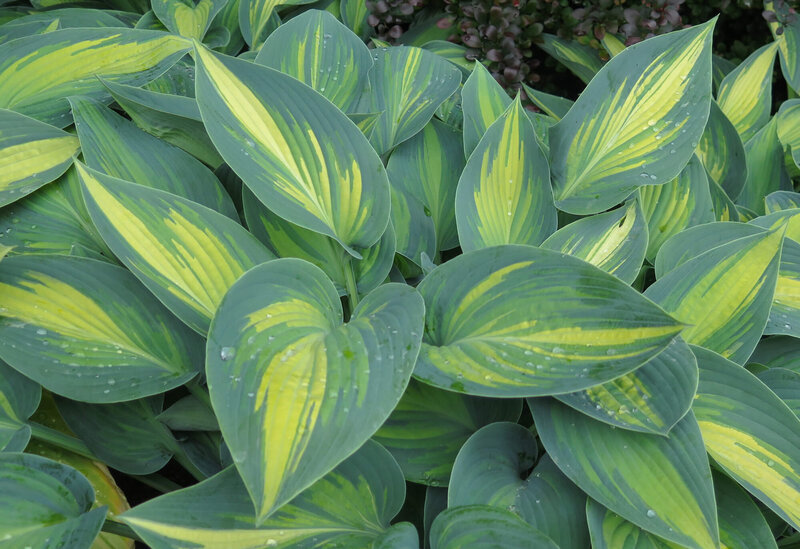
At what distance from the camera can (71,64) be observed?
4.41ft

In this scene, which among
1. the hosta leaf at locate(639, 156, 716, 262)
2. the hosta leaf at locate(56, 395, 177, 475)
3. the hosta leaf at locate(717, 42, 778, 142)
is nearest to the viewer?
the hosta leaf at locate(56, 395, 177, 475)

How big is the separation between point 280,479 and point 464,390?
270mm

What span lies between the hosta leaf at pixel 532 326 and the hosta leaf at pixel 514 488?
0.13 metres

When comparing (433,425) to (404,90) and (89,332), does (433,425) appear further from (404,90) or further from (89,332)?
(404,90)

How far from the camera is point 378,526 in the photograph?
3.05ft

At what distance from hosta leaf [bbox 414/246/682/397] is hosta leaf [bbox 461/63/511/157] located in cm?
46

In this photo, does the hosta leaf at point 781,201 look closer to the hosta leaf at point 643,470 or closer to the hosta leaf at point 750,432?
the hosta leaf at point 750,432

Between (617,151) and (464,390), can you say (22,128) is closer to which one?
(464,390)

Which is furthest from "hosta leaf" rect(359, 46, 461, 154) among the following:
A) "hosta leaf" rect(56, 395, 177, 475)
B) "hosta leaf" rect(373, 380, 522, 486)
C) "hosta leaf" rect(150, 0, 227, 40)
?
"hosta leaf" rect(56, 395, 177, 475)

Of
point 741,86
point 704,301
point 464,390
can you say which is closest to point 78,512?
point 464,390

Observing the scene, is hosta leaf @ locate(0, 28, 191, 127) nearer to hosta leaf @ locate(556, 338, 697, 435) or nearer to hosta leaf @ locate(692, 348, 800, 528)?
hosta leaf @ locate(556, 338, 697, 435)

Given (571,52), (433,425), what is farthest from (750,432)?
(571,52)

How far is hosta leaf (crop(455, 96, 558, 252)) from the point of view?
48.4 inches

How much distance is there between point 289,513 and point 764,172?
4.30 feet
